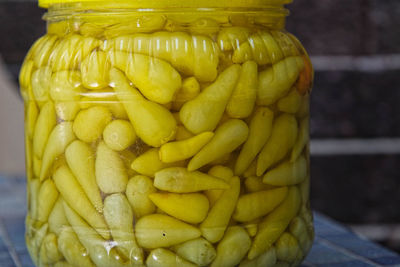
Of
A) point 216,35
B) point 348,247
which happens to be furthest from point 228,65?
point 348,247

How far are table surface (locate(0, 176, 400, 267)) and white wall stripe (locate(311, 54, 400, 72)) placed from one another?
0.41 metres

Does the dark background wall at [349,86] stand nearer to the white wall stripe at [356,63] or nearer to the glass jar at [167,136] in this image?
the white wall stripe at [356,63]

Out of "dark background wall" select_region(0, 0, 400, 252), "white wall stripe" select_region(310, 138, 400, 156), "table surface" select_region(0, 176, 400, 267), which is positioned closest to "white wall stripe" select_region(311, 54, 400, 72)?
"dark background wall" select_region(0, 0, 400, 252)

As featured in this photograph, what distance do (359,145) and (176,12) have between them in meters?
0.77

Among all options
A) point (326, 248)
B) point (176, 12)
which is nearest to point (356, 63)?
point (326, 248)

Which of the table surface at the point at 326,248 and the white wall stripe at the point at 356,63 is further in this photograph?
the white wall stripe at the point at 356,63

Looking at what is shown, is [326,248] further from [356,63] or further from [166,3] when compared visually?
[356,63]

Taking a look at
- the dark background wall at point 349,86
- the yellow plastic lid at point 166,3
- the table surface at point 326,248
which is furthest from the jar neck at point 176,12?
the dark background wall at point 349,86

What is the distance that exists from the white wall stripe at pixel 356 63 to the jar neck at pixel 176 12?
2.07 ft

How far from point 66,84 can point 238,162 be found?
0.49ft

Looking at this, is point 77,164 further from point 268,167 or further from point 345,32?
point 345,32

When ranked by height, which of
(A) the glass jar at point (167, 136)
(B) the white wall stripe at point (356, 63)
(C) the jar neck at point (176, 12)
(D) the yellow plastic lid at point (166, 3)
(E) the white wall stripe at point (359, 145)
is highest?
(D) the yellow plastic lid at point (166, 3)

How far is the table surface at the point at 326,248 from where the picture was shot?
610mm

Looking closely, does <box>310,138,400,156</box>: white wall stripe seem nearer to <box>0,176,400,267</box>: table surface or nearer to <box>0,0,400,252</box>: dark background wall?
<box>0,0,400,252</box>: dark background wall
